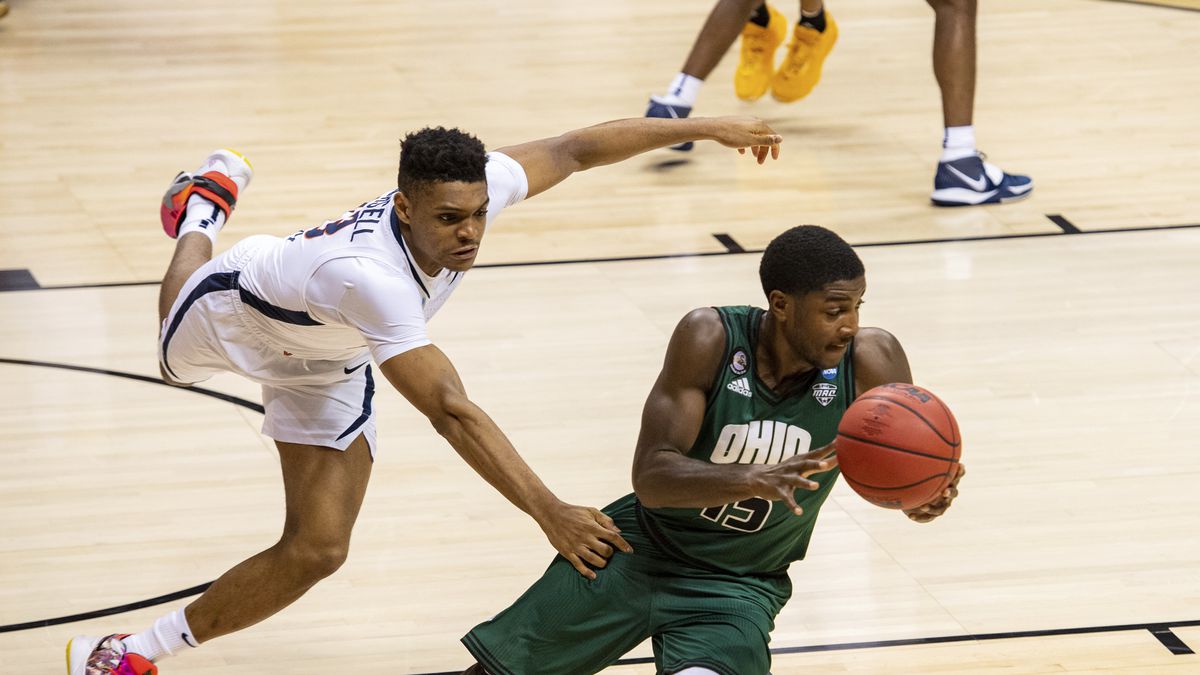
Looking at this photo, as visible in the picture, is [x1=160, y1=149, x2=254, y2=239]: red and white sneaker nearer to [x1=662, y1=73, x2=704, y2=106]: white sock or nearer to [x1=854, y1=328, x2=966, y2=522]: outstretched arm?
[x1=854, y1=328, x2=966, y2=522]: outstretched arm

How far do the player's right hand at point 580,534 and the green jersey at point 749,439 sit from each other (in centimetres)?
31

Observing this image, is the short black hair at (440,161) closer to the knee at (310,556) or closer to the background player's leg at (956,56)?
the knee at (310,556)

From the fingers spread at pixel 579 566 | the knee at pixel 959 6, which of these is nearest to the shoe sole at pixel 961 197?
the knee at pixel 959 6

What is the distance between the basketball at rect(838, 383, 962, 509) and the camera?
3566mm

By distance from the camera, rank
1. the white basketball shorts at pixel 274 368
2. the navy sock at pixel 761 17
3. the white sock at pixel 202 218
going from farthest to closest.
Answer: the navy sock at pixel 761 17 < the white sock at pixel 202 218 < the white basketball shorts at pixel 274 368

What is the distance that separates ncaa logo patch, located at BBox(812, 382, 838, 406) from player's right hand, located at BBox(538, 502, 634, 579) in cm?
58

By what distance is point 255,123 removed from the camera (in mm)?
9969

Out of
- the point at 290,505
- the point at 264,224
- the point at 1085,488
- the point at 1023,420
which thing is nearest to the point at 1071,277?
the point at 1023,420

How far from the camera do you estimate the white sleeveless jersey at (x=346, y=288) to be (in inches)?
153

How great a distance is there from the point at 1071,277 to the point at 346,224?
454cm

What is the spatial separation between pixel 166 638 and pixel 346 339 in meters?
0.93

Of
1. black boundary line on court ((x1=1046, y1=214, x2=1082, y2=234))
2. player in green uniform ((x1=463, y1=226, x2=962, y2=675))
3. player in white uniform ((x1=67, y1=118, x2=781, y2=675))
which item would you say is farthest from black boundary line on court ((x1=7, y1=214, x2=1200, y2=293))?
player in green uniform ((x1=463, y1=226, x2=962, y2=675))

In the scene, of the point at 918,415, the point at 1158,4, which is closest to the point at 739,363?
the point at 918,415

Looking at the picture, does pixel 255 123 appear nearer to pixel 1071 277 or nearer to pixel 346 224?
pixel 1071 277
